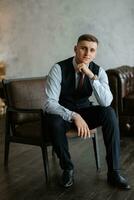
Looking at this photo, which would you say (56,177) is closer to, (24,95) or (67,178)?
(67,178)

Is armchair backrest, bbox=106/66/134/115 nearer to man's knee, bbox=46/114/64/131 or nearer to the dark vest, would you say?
the dark vest

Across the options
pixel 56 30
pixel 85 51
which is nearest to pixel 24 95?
pixel 85 51

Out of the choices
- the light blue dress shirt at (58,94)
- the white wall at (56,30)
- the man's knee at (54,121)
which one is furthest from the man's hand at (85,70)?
the white wall at (56,30)

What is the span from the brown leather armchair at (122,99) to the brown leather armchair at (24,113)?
3.21 ft

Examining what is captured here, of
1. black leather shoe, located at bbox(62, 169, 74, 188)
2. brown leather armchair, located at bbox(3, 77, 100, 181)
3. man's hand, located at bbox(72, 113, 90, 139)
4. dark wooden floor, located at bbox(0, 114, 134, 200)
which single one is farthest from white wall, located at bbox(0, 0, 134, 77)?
black leather shoe, located at bbox(62, 169, 74, 188)

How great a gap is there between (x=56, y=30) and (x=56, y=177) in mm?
3002

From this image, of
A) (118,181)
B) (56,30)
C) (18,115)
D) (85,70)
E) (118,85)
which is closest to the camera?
(118,181)

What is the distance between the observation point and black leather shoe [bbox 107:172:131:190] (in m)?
2.56

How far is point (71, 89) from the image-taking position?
2.81m

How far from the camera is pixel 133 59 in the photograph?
4.95m

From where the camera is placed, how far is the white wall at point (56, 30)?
4930mm

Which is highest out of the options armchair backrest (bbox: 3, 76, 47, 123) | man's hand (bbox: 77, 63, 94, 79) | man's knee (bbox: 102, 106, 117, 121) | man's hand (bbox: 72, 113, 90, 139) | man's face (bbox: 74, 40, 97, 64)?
man's face (bbox: 74, 40, 97, 64)

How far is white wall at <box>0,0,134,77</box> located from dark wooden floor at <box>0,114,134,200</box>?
182 cm

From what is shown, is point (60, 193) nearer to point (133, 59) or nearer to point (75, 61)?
point (75, 61)
